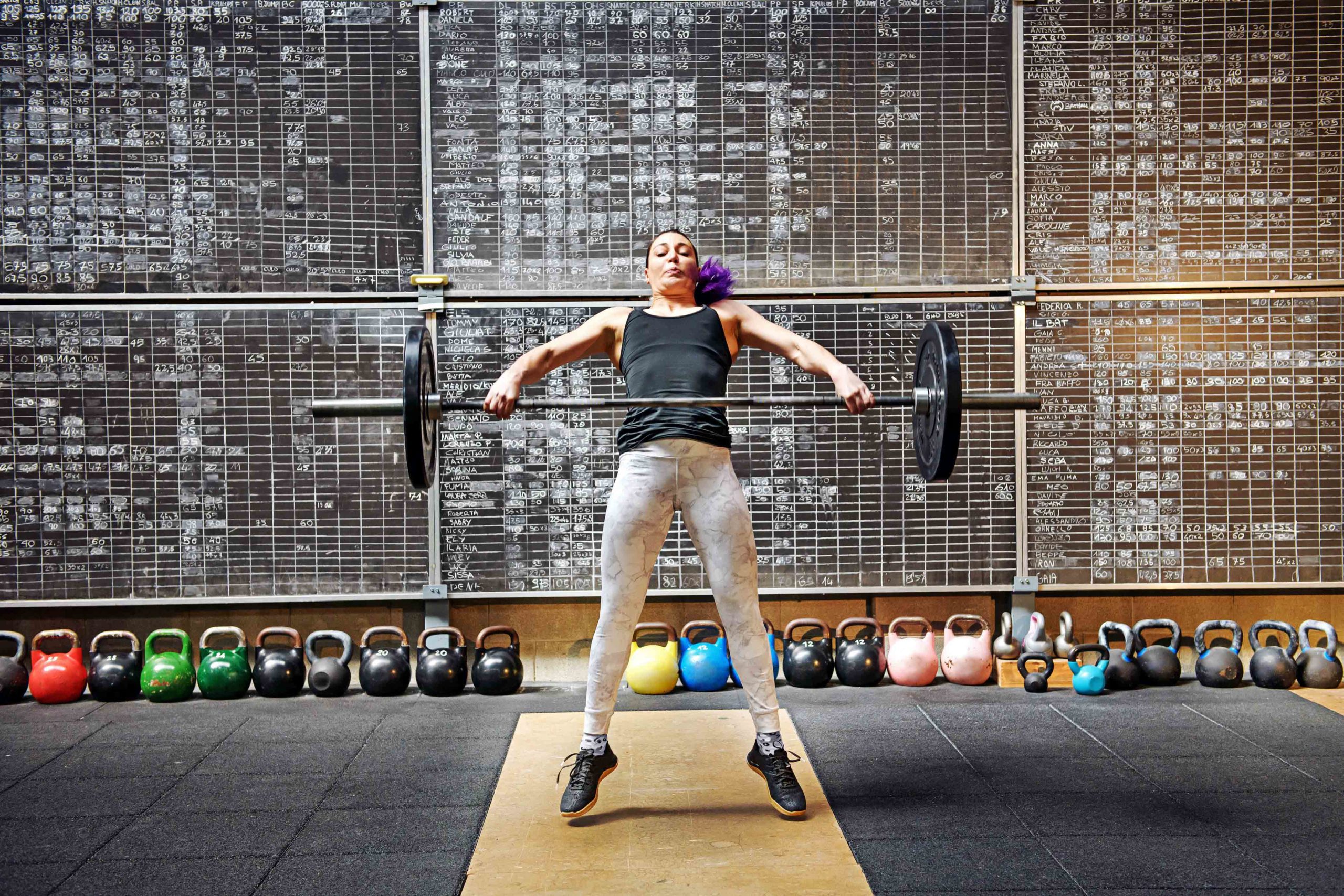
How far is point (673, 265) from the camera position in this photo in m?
2.75

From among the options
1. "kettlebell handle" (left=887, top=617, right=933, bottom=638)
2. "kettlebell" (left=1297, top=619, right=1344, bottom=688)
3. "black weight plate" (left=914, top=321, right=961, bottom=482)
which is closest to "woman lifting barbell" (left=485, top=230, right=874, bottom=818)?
"black weight plate" (left=914, top=321, right=961, bottom=482)

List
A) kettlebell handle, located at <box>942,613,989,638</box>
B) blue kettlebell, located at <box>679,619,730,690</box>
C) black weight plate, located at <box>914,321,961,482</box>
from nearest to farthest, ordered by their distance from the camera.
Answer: black weight plate, located at <box>914,321,961,482</box>
blue kettlebell, located at <box>679,619,730,690</box>
kettlebell handle, located at <box>942,613,989,638</box>

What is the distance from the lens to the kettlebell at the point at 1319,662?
377 centimetres

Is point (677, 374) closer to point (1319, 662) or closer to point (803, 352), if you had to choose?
point (803, 352)

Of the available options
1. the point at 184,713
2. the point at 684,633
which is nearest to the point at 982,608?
the point at 684,633

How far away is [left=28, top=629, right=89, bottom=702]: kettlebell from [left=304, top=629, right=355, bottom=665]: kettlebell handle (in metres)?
0.86

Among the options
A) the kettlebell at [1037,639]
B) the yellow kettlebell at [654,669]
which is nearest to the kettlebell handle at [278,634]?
the yellow kettlebell at [654,669]

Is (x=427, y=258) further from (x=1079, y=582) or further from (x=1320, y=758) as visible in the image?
(x=1320, y=758)

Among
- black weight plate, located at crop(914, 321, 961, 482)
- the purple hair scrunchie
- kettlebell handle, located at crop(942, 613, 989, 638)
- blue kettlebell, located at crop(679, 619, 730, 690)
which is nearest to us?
black weight plate, located at crop(914, 321, 961, 482)

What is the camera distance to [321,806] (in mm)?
2668

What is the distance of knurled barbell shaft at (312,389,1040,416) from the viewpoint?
2.51 metres

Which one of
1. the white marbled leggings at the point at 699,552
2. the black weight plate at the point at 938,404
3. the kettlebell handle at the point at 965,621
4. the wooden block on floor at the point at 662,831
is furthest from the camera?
the kettlebell handle at the point at 965,621

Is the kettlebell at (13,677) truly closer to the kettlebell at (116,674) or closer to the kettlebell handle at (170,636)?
the kettlebell at (116,674)

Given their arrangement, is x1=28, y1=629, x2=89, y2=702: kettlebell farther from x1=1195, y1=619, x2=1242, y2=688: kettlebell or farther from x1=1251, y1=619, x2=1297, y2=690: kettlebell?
x1=1251, y1=619, x2=1297, y2=690: kettlebell
